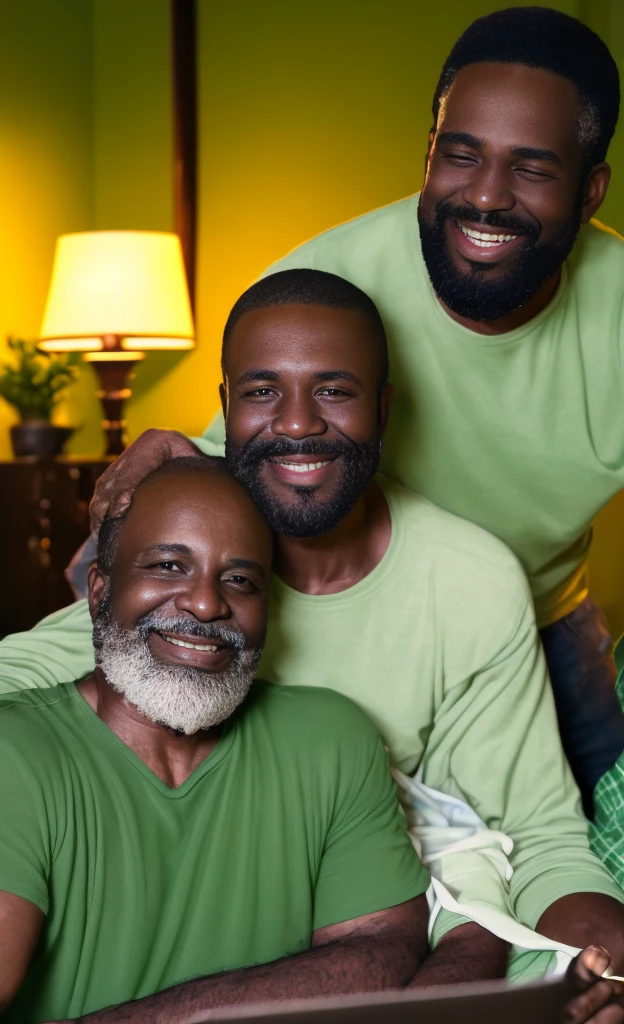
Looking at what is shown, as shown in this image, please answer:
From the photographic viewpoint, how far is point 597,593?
3928mm

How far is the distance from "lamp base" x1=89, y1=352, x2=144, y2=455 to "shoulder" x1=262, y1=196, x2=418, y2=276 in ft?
7.26

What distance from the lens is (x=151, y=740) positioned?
1540 mm

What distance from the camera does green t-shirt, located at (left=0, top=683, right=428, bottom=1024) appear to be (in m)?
1.36

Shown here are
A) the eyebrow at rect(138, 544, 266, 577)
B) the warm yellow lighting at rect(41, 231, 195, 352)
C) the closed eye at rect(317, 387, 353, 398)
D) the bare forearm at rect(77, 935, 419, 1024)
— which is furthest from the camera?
the warm yellow lighting at rect(41, 231, 195, 352)

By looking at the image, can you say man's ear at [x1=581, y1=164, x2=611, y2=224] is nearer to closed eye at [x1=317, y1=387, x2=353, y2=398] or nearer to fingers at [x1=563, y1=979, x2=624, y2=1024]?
closed eye at [x1=317, y1=387, x2=353, y2=398]

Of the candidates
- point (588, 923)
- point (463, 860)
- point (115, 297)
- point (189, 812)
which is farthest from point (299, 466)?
point (115, 297)

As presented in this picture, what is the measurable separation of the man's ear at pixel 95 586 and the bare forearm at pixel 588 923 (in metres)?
0.69

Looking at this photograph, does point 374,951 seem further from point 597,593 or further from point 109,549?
point 597,593

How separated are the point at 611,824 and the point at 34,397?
286 cm

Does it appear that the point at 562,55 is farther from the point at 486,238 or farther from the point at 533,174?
the point at 486,238

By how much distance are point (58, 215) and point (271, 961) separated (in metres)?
3.61

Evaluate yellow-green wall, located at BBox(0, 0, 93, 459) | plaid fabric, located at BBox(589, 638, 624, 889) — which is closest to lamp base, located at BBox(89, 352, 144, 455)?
yellow-green wall, located at BBox(0, 0, 93, 459)

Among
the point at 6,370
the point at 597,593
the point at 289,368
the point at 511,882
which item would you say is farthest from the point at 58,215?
the point at 511,882

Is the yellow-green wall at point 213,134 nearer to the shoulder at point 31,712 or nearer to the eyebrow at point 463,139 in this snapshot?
the eyebrow at point 463,139
